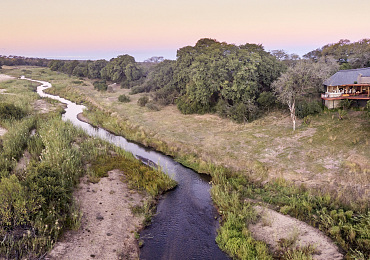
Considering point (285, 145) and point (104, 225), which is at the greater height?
point (285, 145)

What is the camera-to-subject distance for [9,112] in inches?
1575

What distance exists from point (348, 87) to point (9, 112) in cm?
5635

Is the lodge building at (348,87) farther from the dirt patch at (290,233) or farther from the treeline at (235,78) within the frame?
the dirt patch at (290,233)

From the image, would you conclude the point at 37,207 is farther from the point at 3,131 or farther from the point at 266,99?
the point at 266,99

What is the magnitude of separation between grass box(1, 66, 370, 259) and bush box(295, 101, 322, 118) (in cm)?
131

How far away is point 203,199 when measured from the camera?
22.1 metres

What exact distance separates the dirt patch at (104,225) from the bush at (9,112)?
26984 millimetres

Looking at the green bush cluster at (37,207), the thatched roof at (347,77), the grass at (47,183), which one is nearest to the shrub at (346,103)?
the thatched roof at (347,77)

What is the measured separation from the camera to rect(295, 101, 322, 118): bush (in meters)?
35.5

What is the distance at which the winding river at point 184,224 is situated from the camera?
16.0 metres

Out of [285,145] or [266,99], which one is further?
[266,99]

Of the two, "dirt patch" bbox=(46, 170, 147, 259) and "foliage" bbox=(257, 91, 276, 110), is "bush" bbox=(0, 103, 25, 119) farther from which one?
"foliage" bbox=(257, 91, 276, 110)

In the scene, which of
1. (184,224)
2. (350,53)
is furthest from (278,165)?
(350,53)

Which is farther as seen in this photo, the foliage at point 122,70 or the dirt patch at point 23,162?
the foliage at point 122,70
